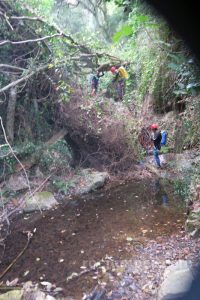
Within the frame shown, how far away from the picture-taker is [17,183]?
1057 centimetres

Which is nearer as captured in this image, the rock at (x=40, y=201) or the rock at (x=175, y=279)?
the rock at (x=175, y=279)

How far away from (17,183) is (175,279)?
6624 mm

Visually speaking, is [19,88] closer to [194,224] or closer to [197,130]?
[197,130]

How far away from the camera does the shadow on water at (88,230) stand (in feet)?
21.6

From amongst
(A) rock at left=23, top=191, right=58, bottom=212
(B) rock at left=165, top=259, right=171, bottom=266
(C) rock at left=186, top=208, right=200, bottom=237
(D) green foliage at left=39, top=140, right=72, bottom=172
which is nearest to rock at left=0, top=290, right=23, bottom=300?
(B) rock at left=165, top=259, right=171, bottom=266

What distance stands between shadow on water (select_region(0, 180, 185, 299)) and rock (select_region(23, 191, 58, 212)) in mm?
280

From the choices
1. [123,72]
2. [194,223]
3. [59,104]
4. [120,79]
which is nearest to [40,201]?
[59,104]

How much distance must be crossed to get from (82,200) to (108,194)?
81cm

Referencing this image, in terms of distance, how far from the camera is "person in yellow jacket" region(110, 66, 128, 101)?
13122 mm

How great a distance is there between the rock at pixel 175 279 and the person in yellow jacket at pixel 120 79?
342 inches

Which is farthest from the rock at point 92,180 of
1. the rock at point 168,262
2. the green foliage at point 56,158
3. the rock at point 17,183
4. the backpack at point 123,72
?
the rock at point 168,262

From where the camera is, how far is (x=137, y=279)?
18.9 ft

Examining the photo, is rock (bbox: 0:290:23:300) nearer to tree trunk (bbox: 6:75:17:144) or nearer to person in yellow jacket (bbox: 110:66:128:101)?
tree trunk (bbox: 6:75:17:144)

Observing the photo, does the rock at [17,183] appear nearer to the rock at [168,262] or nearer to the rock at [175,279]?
the rock at [168,262]
